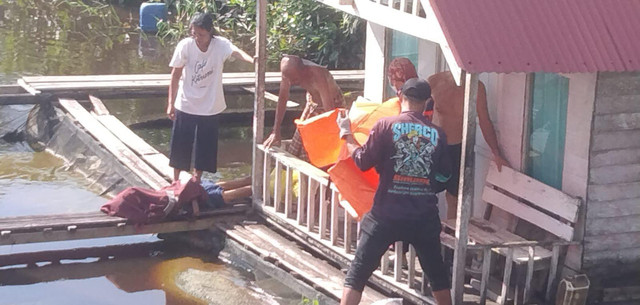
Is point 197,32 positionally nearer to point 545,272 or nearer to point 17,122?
point 545,272

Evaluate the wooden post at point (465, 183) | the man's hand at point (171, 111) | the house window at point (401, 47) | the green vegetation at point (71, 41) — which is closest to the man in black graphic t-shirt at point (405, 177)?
the wooden post at point (465, 183)

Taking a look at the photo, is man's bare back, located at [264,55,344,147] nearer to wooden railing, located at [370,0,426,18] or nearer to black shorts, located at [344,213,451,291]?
wooden railing, located at [370,0,426,18]

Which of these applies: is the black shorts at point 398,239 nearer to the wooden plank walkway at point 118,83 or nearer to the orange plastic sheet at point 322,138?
the orange plastic sheet at point 322,138

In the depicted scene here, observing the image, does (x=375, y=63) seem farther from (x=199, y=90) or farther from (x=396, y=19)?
(x=396, y=19)

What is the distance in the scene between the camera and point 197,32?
8859 mm

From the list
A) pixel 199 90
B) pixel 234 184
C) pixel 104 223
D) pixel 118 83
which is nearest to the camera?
pixel 104 223

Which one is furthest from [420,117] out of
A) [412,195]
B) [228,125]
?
[228,125]

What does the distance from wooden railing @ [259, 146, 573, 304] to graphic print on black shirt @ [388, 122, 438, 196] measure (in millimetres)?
688

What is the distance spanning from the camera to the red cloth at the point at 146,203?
8656 mm

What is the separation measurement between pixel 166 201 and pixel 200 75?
117cm

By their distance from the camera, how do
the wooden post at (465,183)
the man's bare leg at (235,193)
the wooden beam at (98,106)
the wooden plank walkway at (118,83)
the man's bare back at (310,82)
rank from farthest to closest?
the wooden plank walkway at (118,83) → the wooden beam at (98,106) → the man's bare leg at (235,193) → the man's bare back at (310,82) → the wooden post at (465,183)

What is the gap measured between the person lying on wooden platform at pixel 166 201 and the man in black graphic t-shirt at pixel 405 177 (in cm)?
279

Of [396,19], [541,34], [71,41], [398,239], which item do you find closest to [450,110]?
[396,19]

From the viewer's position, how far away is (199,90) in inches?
355
